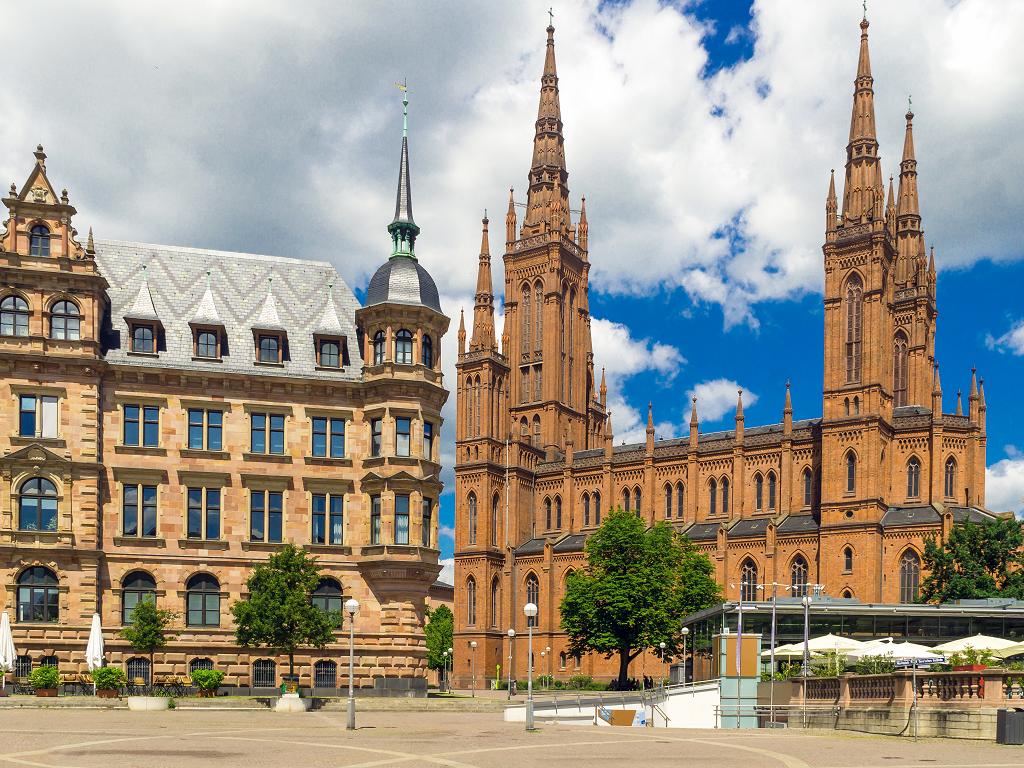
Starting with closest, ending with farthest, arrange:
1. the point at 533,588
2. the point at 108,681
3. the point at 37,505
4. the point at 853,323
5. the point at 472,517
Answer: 1. the point at 108,681
2. the point at 37,505
3. the point at 853,323
4. the point at 533,588
5. the point at 472,517

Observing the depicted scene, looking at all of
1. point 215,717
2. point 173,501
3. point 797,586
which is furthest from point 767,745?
point 797,586

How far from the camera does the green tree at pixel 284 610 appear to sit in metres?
48.3

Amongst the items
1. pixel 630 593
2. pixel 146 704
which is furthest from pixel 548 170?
pixel 146 704

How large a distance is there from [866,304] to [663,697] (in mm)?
63090

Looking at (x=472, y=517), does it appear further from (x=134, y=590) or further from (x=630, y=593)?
(x=134, y=590)

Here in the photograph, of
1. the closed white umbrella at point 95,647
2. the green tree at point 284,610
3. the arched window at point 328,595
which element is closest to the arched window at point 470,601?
the arched window at point 328,595

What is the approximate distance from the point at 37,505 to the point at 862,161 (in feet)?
255

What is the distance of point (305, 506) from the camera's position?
5422 cm

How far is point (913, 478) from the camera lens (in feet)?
332

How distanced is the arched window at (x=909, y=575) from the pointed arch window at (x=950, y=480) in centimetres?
658

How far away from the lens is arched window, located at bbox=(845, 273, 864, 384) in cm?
10285

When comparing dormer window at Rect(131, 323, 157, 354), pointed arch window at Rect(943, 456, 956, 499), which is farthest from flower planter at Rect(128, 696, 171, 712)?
pointed arch window at Rect(943, 456, 956, 499)

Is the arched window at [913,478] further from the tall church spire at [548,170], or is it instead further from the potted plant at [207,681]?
the potted plant at [207,681]

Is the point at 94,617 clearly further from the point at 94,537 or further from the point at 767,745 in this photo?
the point at 767,745
